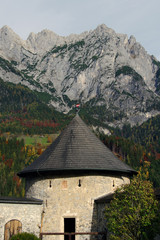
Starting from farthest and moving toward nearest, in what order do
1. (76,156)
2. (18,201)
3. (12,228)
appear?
(76,156), (18,201), (12,228)

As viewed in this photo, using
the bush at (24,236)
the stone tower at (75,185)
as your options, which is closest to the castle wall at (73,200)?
the stone tower at (75,185)

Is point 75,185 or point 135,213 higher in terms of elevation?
point 75,185

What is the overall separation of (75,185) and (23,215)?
146 inches

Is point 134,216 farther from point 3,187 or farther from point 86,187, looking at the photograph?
point 3,187

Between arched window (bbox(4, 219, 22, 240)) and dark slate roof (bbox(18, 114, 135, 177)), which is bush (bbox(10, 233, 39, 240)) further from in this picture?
dark slate roof (bbox(18, 114, 135, 177))

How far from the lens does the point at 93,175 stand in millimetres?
21266

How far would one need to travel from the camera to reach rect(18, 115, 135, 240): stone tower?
20.6m

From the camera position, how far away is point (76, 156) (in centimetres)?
2188

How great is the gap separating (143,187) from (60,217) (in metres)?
6.62

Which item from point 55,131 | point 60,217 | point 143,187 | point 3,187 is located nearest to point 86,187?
point 60,217

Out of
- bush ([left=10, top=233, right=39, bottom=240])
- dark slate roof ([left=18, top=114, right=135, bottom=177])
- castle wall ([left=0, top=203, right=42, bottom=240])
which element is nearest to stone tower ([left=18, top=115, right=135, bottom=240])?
dark slate roof ([left=18, top=114, right=135, bottom=177])

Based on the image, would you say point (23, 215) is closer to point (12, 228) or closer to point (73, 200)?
point (12, 228)

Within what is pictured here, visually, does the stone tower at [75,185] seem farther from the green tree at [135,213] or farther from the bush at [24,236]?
the green tree at [135,213]

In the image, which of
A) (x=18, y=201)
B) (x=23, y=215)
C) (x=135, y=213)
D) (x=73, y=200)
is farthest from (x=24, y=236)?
(x=135, y=213)
